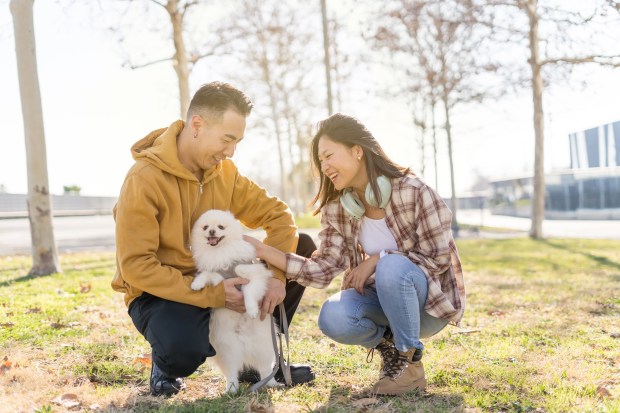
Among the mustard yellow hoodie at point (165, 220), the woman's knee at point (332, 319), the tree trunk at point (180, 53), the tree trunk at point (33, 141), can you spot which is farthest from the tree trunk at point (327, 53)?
the woman's knee at point (332, 319)

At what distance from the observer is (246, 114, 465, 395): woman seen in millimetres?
2879

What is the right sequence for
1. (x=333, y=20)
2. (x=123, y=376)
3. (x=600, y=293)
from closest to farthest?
(x=123, y=376), (x=600, y=293), (x=333, y=20)

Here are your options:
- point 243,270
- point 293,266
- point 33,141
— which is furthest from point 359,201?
point 33,141

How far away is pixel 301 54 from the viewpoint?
66.3 feet

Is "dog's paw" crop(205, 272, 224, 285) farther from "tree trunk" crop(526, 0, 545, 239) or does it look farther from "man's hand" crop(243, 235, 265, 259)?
"tree trunk" crop(526, 0, 545, 239)

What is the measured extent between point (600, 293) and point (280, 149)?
18.7 meters

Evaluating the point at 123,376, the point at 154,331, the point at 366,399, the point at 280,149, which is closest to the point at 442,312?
the point at 366,399

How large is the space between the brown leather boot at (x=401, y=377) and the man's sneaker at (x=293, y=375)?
456 mm

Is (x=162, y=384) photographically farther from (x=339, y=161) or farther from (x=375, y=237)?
(x=339, y=161)

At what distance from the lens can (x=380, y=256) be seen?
120 inches

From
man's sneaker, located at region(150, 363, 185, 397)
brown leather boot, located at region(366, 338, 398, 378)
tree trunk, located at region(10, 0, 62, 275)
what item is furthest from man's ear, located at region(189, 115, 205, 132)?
tree trunk, located at region(10, 0, 62, 275)

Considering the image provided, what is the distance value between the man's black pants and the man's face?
2.66 ft

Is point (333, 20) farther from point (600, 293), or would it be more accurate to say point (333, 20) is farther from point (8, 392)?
point (8, 392)

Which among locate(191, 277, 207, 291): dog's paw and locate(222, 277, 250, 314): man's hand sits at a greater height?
locate(191, 277, 207, 291): dog's paw
